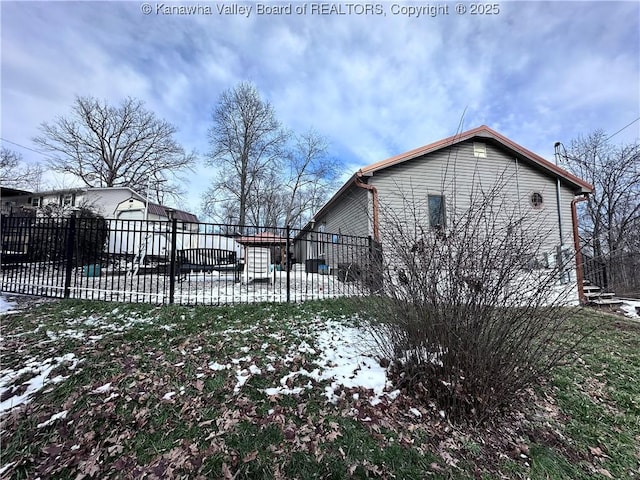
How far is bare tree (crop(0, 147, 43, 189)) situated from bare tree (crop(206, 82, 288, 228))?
15.8m

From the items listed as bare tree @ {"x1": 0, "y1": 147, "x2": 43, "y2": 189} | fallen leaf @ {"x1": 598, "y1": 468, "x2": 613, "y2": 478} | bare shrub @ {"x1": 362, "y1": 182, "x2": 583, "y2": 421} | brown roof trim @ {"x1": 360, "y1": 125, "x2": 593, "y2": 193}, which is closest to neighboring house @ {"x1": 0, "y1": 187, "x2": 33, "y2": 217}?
bare tree @ {"x1": 0, "y1": 147, "x2": 43, "y2": 189}

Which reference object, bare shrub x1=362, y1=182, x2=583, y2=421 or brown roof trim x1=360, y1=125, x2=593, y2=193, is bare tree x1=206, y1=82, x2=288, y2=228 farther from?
bare shrub x1=362, y1=182, x2=583, y2=421

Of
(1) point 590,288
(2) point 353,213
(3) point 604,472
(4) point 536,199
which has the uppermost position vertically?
A: (4) point 536,199

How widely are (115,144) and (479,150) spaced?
99.1ft

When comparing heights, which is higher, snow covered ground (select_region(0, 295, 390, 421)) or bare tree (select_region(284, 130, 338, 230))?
bare tree (select_region(284, 130, 338, 230))

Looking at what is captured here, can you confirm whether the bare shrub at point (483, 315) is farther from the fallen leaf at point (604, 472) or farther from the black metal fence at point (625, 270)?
the fallen leaf at point (604, 472)

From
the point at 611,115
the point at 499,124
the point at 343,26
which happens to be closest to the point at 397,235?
the point at 343,26

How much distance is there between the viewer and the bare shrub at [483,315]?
251cm

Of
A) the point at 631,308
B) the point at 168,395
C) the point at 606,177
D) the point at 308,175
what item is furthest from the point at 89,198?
the point at 606,177

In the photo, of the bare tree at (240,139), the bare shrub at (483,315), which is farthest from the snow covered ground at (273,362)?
the bare tree at (240,139)

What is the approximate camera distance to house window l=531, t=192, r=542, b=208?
984 cm

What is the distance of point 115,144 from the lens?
26.2 metres

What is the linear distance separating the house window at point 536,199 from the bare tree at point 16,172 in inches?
1361

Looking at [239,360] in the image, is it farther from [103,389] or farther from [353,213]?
[353,213]
